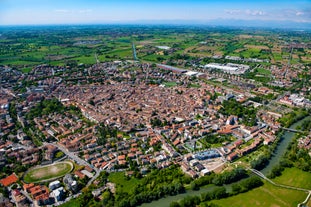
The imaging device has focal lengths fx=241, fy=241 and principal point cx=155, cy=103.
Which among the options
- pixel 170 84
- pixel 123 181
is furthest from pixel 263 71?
pixel 123 181

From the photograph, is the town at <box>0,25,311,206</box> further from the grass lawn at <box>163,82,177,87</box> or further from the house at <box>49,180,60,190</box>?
the grass lawn at <box>163,82,177,87</box>

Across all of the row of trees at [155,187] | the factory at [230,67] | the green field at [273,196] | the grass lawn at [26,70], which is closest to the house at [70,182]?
the row of trees at [155,187]

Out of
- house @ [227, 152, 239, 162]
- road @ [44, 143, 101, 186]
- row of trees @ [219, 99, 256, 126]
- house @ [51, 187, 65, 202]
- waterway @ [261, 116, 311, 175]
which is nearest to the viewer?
house @ [51, 187, 65, 202]

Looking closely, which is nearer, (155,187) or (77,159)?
(155,187)

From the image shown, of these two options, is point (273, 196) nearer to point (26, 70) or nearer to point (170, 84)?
point (170, 84)

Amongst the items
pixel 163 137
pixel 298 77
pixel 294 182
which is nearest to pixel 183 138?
pixel 163 137

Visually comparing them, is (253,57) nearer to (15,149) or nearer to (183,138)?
(183,138)

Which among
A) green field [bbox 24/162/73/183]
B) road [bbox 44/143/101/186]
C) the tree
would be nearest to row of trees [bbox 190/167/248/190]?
the tree

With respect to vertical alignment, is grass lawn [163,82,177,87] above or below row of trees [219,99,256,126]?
above
